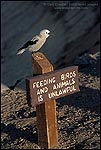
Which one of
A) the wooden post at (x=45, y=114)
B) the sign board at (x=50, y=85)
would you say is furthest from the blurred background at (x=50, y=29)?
→ the sign board at (x=50, y=85)

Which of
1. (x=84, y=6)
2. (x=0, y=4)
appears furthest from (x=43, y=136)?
(x=0, y=4)

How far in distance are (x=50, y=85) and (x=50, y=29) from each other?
11.8 metres

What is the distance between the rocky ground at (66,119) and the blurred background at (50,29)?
2.27 meters

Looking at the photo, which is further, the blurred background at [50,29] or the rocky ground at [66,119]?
the blurred background at [50,29]

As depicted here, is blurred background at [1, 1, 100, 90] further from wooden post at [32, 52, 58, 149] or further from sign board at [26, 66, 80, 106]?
sign board at [26, 66, 80, 106]

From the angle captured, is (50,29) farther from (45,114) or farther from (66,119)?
(45,114)

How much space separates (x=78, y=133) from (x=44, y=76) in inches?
69.6

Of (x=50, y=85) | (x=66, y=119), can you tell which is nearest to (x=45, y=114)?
(x=50, y=85)

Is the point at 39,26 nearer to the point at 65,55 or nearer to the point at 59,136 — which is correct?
the point at 65,55

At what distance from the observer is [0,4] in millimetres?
23297

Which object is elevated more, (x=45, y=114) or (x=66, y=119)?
(x=66, y=119)

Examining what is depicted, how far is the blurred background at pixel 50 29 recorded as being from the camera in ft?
50.1

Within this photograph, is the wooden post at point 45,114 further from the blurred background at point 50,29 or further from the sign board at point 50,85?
the blurred background at point 50,29

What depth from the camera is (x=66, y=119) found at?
8.69m
